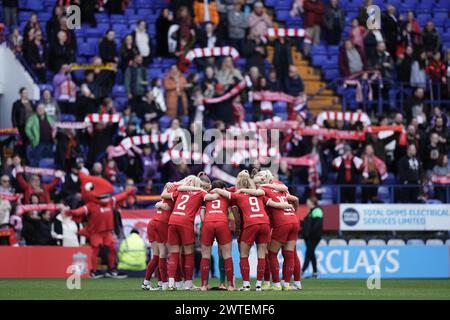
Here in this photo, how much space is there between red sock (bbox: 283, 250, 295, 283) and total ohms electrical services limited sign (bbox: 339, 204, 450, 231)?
27.7 ft

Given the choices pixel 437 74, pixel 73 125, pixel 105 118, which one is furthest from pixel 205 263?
pixel 437 74

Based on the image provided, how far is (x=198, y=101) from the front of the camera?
3328 centimetres

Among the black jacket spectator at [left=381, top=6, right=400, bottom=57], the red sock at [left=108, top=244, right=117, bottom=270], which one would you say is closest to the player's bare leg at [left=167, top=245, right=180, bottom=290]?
the red sock at [left=108, top=244, right=117, bottom=270]

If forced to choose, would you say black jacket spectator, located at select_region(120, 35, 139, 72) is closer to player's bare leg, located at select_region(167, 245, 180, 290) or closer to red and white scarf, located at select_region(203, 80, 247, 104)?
red and white scarf, located at select_region(203, 80, 247, 104)

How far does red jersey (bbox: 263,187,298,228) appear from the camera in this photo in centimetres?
2273

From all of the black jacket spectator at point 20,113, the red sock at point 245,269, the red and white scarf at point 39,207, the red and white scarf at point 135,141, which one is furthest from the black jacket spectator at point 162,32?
the red sock at point 245,269

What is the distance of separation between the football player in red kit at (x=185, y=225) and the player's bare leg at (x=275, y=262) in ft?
4.68

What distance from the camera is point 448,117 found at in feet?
115

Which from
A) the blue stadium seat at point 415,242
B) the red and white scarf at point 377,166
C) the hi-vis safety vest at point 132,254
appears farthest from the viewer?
the red and white scarf at point 377,166

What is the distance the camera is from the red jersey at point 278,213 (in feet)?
74.6

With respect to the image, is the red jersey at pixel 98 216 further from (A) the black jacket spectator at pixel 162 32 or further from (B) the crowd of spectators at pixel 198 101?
(A) the black jacket spectator at pixel 162 32

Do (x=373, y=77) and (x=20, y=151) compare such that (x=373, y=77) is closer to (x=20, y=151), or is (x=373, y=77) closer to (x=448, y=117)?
(x=448, y=117)

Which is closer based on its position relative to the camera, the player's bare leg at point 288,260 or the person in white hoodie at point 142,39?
the player's bare leg at point 288,260
